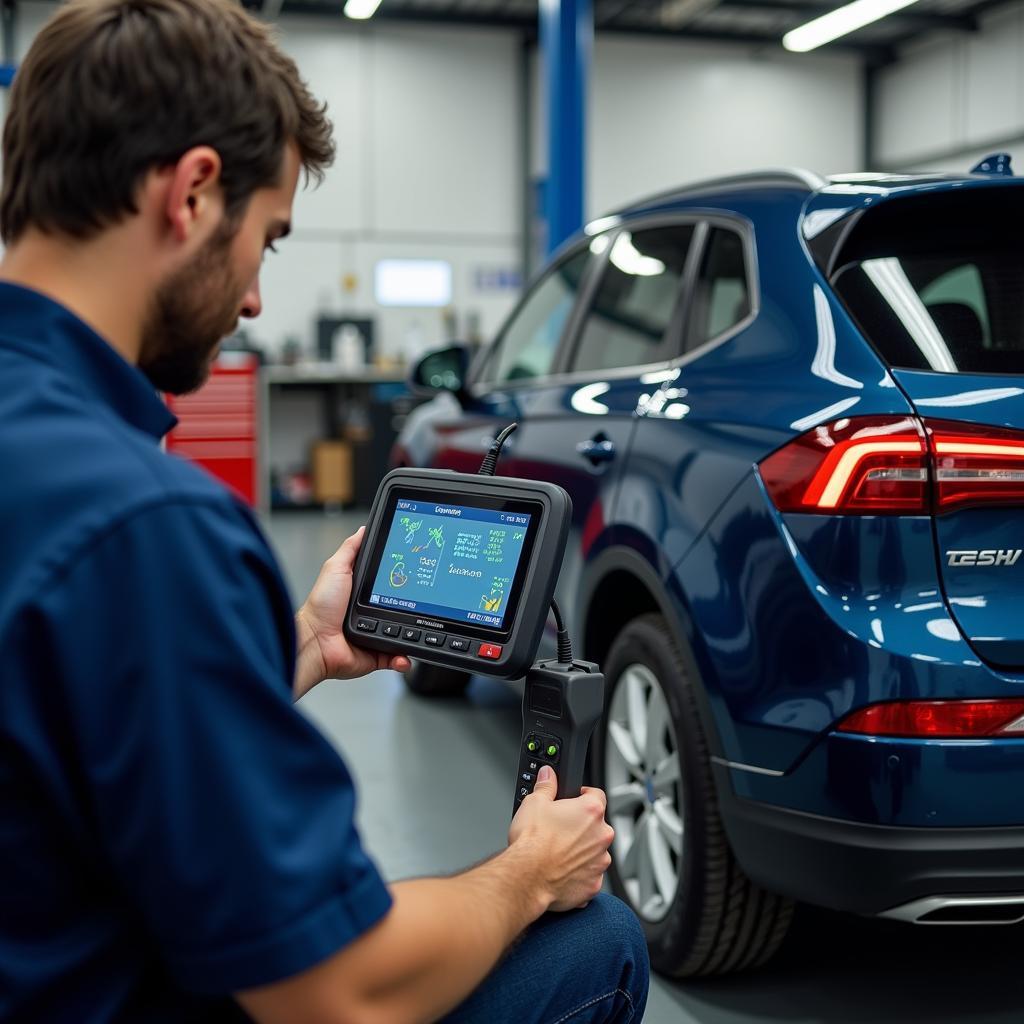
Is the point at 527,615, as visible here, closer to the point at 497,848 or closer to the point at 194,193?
the point at 194,193

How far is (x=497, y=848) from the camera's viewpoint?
2.85 m

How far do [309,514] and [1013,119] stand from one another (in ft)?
25.8

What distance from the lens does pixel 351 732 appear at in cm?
387

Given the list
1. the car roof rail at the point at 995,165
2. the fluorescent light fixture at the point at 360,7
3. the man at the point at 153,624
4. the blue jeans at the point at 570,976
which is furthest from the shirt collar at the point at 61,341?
the fluorescent light fixture at the point at 360,7

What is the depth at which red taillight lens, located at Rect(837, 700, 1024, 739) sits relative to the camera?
Answer: 5.59 ft

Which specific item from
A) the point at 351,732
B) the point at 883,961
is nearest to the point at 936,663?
→ the point at 883,961

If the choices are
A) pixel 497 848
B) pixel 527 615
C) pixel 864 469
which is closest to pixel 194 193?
pixel 527 615

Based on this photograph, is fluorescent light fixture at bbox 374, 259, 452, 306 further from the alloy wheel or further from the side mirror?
the alloy wheel

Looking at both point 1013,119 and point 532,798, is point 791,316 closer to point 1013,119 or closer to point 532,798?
point 532,798

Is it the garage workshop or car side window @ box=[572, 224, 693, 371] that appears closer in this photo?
the garage workshop

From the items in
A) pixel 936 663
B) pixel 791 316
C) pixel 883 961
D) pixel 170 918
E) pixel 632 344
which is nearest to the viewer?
pixel 170 918

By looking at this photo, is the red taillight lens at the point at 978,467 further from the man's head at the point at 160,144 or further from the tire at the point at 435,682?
the tire at the point at 435,682

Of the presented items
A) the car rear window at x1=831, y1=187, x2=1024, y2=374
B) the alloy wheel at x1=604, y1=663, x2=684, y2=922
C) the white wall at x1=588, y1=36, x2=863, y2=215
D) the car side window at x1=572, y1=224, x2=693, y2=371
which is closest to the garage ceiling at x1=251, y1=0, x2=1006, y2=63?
the white wall at x1=588, y1=36, x2=863, y2=215

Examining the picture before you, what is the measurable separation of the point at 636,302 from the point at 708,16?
11013mm
